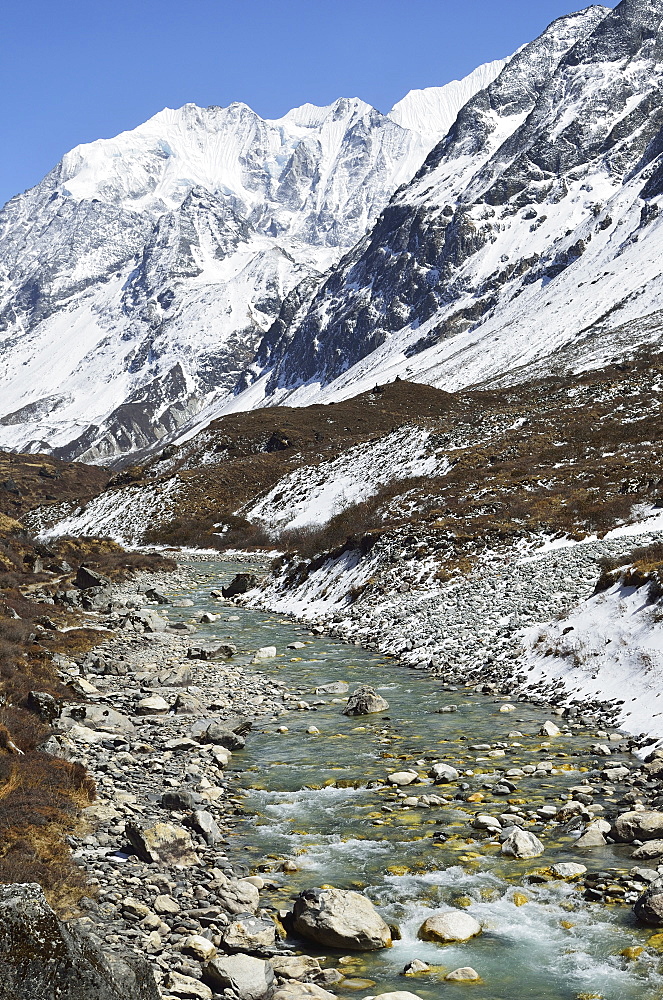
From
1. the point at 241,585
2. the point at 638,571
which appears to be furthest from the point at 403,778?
the point at 241,585

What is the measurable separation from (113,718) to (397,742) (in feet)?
24.1

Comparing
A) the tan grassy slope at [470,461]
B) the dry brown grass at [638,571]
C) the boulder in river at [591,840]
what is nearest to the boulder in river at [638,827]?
the boulder in river at [591,840]

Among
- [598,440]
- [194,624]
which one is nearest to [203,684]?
[194,624]

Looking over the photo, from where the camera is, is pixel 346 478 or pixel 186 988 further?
pixel 346 478

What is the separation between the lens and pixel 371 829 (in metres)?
14.0

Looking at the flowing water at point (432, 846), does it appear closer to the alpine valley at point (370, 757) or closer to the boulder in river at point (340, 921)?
the alpine valley at point (370, 757)

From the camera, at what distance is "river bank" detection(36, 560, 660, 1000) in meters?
9.91

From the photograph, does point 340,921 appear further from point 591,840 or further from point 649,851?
point 649,851

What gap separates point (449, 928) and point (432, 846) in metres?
2.59

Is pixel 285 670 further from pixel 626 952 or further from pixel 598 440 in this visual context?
pixel 598 440

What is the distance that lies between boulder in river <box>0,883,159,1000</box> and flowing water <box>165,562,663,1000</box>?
3623mm

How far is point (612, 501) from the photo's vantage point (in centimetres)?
3506

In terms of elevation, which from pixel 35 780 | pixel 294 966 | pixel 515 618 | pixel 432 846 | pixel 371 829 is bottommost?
pixel 515 618

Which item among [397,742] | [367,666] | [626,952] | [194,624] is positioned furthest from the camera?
[194,624]
